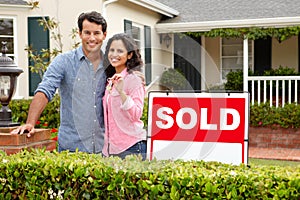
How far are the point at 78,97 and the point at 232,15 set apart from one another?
8.88 m

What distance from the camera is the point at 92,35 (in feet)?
10.7

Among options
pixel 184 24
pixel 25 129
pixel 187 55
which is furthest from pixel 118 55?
pixel 184 24

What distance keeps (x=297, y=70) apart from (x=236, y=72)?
159cm

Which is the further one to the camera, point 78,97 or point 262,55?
point 262,55

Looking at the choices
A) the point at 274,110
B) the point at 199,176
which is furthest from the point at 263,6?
the point at 199,176

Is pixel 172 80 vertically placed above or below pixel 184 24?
below

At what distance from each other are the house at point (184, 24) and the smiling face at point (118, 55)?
438cm

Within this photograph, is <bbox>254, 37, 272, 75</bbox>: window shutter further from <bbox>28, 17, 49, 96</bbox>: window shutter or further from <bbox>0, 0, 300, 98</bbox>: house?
<bbox>28, 17, 49, 96</bbox>: window shutter

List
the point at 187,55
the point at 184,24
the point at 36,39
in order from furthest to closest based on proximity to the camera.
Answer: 1. the point at 184,24
2. the point at 36,39
3. the point at 187,55

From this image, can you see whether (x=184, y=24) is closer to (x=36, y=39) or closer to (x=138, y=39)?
(x=36, y=39)

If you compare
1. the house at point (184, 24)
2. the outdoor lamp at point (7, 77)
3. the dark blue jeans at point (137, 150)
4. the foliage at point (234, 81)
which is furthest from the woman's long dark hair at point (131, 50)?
the foliage at point (234, 81)

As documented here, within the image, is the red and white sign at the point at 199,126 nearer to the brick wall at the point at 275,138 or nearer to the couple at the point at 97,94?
the couple at the point at 97,94

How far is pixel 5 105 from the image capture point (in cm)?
455

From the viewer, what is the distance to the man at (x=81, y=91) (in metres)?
3.26
